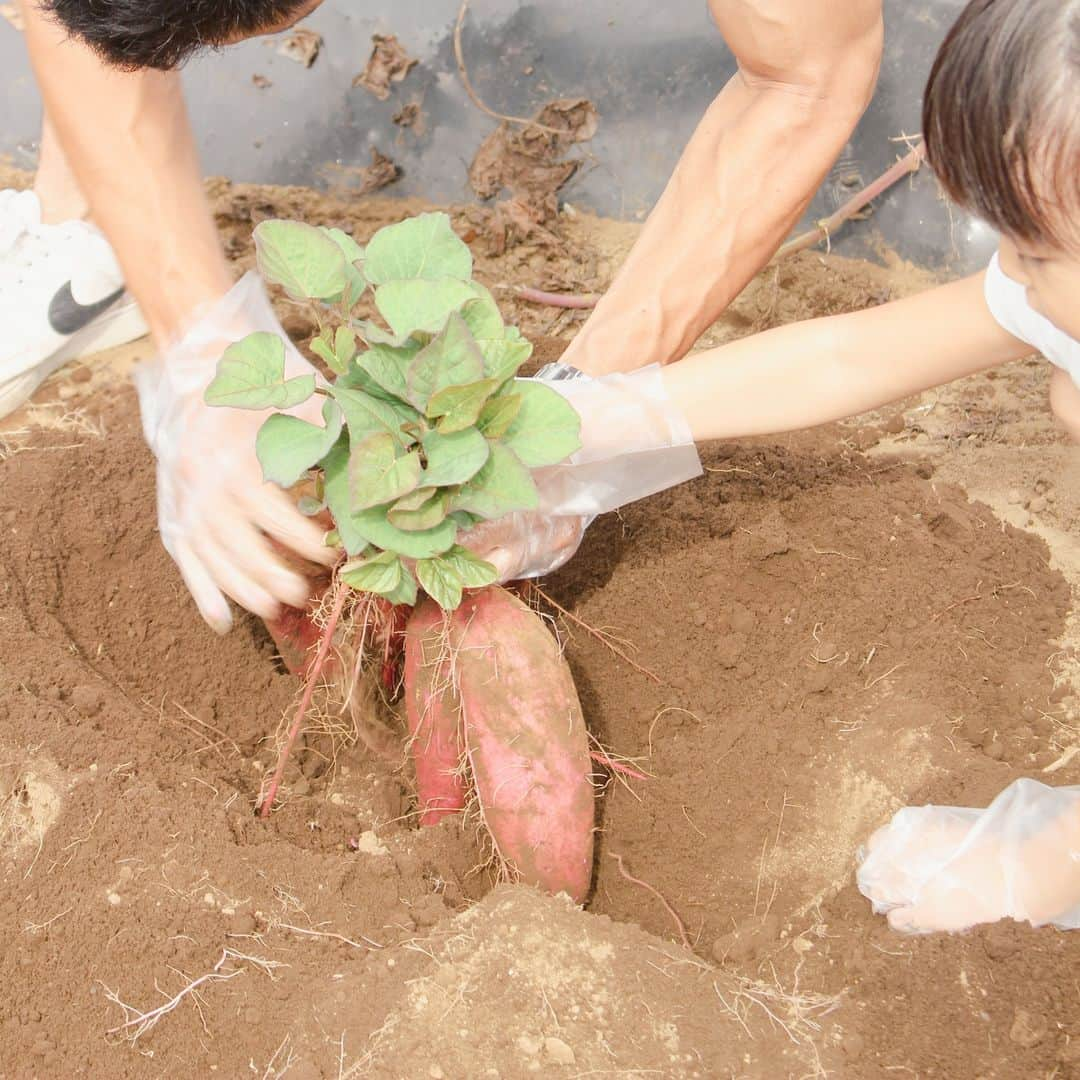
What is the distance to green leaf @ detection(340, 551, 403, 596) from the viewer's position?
4.54 ft

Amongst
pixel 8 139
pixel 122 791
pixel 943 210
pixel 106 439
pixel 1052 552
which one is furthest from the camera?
pixel 8 139

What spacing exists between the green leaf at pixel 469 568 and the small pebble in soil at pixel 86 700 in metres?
0.56

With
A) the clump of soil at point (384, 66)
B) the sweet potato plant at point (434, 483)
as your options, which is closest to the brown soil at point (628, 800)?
the sweet potato plant at point (434, 483)

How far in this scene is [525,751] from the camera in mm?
1481

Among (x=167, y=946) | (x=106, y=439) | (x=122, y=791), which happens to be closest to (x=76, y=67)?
(x=106, y=439)

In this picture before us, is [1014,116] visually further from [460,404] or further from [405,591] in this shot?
[405,591]

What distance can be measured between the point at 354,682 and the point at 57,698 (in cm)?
41

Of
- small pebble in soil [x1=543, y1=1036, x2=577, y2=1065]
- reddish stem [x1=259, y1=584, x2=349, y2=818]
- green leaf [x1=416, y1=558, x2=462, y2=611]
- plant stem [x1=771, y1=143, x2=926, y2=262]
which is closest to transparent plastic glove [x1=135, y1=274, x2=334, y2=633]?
reddish stem [x1=259, y1=584, x2=349, y2=818]

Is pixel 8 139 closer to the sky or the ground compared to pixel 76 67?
closer to the ground

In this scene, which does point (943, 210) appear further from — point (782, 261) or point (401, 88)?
point (401, 88)

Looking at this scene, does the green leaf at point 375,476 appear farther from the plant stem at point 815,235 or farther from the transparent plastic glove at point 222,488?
the plant stem at point 815,235

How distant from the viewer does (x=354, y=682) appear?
156 cm

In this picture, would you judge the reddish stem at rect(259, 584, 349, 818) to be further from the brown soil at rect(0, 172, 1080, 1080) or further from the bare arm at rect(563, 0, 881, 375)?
the bare arm at rect(563, 0, 881, 375)

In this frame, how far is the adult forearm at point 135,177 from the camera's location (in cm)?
168
